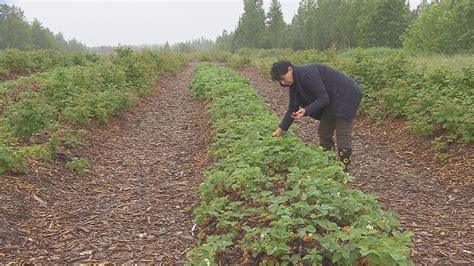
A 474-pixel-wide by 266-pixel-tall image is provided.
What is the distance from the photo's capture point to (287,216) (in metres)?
3.20

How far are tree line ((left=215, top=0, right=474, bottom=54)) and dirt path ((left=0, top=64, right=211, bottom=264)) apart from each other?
29428 millimetres

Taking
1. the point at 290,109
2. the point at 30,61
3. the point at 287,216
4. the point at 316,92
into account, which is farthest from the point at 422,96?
the point at 30,61

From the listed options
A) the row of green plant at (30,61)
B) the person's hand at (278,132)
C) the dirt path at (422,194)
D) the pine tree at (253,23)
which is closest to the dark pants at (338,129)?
the person's hand at (278,132)

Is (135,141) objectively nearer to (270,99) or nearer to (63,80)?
(63,80)

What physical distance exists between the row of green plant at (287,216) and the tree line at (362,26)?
99.9 ft

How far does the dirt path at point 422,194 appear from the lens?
402 centimetres

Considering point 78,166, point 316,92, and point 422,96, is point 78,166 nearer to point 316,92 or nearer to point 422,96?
point 316,92

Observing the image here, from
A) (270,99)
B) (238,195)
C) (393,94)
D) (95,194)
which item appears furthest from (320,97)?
(270,99)

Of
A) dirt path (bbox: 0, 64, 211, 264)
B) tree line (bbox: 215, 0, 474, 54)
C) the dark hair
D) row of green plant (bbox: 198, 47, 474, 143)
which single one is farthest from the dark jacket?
tree line (bbox: 215, 0, 474, 54)

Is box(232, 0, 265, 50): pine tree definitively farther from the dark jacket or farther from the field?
the dark jacket

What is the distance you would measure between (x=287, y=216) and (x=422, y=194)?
10.4ft

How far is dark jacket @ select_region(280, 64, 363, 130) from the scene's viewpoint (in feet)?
15.8

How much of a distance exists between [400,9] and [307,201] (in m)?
49.2

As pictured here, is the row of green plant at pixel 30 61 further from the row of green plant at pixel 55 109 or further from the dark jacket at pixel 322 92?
the dark jacket at pixel 322 92
